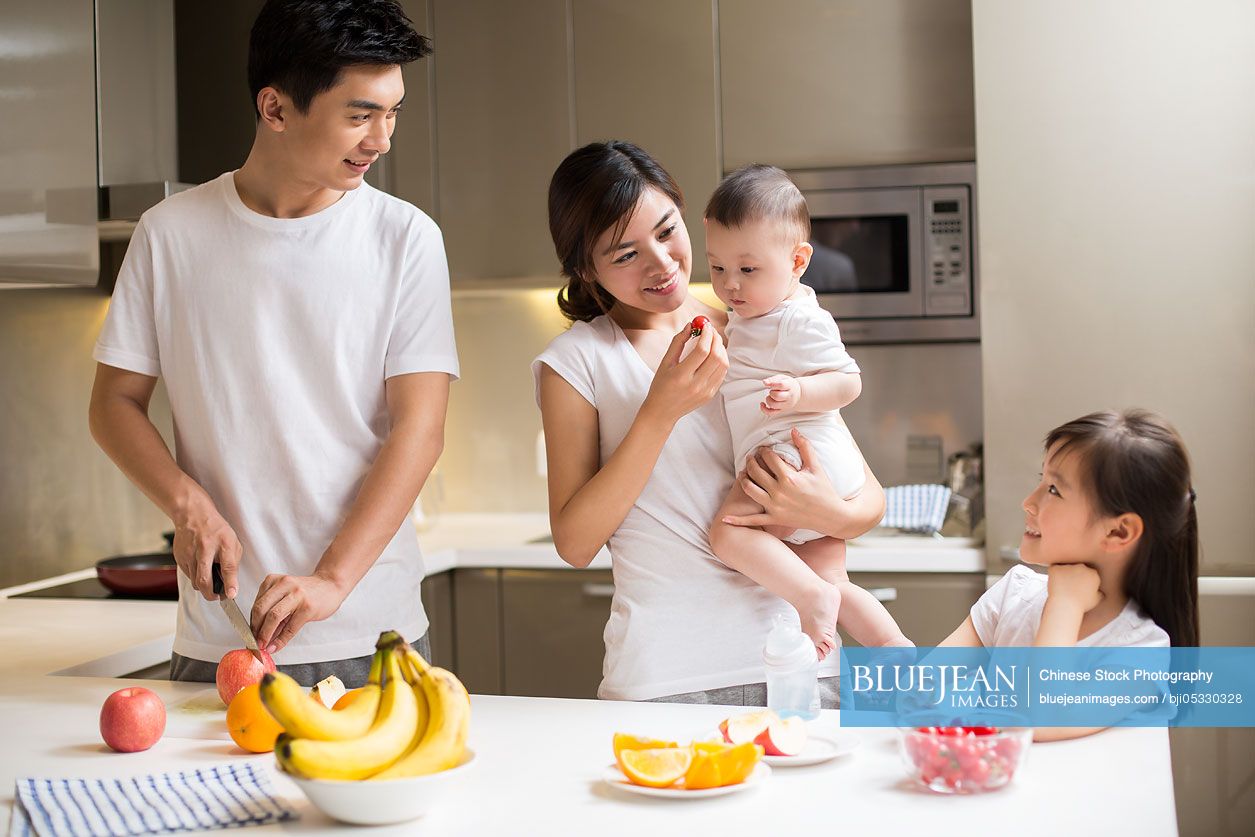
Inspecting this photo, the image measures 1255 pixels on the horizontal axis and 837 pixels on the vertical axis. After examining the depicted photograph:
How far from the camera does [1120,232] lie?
267 centimetres

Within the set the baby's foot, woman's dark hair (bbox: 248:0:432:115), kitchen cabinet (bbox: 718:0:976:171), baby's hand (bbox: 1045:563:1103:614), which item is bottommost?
the baby's foot

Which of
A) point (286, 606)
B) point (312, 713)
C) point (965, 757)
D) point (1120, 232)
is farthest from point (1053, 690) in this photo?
point (1120, 232)

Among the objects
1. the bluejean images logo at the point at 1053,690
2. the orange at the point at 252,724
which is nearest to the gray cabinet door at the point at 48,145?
the orange at the point at 252,724

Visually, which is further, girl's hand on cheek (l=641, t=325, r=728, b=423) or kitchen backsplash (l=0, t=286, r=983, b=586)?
kitchen backsplash (l=0, t=286, r=983, b=586)

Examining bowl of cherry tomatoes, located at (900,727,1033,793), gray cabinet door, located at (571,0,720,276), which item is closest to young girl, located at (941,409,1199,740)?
bowl of cherry tomatoes, located at (900,727,1033,793)

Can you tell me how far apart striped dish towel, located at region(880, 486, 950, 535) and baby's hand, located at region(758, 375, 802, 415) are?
4.32 feet

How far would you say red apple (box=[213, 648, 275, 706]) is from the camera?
4.88ft

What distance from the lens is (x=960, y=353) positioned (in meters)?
3.35

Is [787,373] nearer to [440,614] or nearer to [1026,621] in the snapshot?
[1026,621]

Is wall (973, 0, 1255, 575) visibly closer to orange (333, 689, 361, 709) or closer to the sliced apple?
the sliced apple

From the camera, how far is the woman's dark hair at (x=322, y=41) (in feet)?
5.43

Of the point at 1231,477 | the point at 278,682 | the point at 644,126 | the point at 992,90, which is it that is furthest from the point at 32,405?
the point at 1231,477

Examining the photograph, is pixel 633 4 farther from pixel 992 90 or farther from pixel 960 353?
pixel 960 353

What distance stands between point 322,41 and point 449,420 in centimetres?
221
